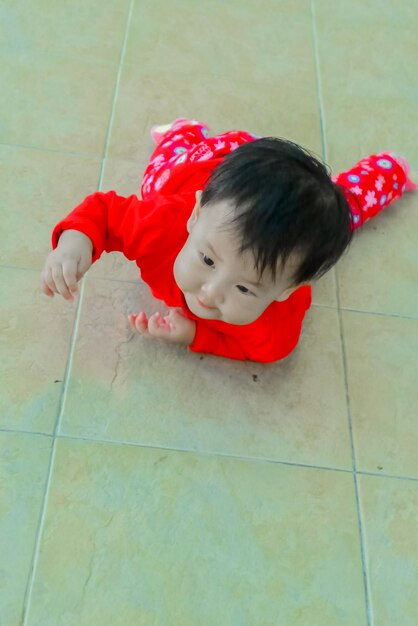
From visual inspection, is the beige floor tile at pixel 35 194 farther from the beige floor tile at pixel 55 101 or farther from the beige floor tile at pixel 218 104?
the beige floor tile at pixel 218 104

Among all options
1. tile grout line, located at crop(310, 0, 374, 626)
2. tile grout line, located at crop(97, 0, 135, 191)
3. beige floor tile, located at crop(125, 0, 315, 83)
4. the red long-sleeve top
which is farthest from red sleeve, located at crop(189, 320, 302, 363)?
beige floor tile, located at crop(125, 0, 315, 83)

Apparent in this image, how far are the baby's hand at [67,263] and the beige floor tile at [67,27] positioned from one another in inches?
27.2

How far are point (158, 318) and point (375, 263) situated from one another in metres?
0.43

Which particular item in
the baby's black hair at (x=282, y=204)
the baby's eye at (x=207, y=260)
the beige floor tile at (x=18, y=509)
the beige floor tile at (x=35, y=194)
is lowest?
the beige floor tile at (x=18, y=509)

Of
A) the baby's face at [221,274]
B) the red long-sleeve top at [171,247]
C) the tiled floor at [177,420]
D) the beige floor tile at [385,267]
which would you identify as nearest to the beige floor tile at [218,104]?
the tiled floor at [177,420]

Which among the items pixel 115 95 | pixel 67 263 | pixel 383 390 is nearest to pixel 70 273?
pixel 67 263

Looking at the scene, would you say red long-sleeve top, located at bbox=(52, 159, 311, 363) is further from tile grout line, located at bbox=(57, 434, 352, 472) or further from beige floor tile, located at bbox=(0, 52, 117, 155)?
beige floor tile, located at bbox=(0, 52, 117, 155)

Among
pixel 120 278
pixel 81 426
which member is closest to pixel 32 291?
pixel 120 278

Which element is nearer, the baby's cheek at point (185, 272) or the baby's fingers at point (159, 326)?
the baby's cheek at point (185, 272)

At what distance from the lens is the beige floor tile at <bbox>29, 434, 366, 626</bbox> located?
80cm

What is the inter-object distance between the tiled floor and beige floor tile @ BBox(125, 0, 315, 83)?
0.05 meters

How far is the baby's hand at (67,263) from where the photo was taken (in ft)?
2.72

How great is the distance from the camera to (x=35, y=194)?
114 cm

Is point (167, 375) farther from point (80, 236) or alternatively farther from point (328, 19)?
point (328, 19)
